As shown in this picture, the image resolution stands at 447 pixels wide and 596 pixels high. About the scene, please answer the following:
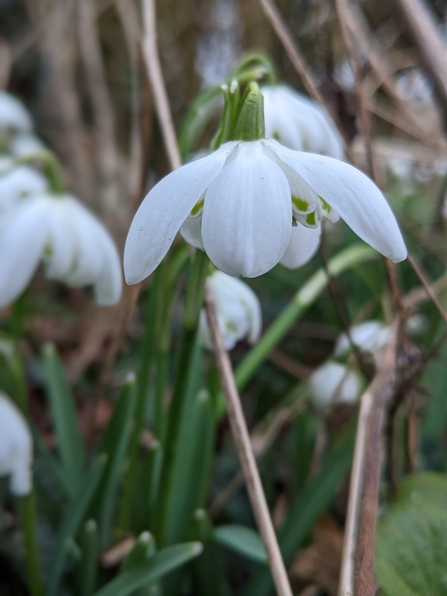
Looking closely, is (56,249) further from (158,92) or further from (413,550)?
(413,550)

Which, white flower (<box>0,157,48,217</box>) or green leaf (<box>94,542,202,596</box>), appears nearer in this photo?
green leaf (<box>94,542,202,596</box>)

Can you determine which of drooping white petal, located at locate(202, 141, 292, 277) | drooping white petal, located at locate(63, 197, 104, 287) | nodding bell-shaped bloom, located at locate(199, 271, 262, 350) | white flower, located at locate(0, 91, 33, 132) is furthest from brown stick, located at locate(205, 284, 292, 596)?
white flower, located at locate(0, 91, 33, 132)

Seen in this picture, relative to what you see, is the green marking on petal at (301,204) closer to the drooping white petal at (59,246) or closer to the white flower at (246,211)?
the white flower at (246,211)

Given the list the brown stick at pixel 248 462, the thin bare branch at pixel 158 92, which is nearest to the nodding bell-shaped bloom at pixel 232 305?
the brown stick at pixel 248 462

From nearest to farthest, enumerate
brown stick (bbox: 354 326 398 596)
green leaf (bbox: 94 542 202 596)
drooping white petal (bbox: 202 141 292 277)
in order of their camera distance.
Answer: drooping white petal (bbox: 202 141 292 277) → brown stick (bbox: 354 326 398 596) → green leaf (bbox: 94 542 202 596)

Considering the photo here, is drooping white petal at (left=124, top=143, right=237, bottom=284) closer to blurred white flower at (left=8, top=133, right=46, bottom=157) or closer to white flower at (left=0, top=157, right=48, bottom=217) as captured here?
white flower at (left=0, top=157, right=48, bottom=217)

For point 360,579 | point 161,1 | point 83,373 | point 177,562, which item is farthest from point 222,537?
point 161,1

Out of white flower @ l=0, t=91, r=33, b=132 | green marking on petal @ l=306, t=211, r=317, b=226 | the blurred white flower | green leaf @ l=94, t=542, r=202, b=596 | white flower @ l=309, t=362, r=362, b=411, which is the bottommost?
green leaf @ l=94, t=542, r=202, b=596
